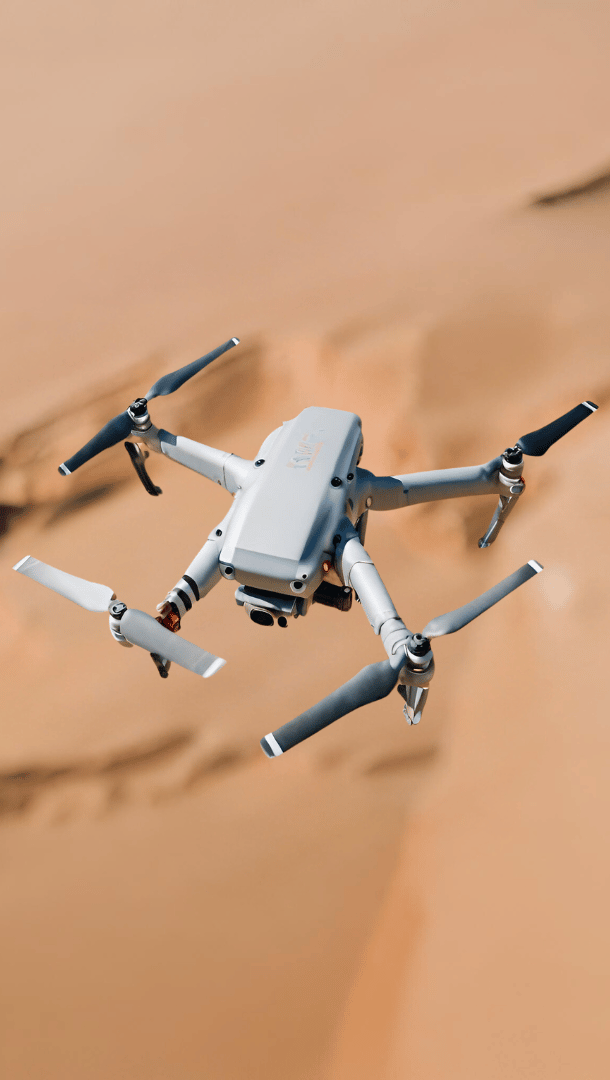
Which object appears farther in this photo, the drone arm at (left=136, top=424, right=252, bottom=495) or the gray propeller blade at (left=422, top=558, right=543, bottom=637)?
the drone arm at (left=136, top=424, right=252, bottom=495)

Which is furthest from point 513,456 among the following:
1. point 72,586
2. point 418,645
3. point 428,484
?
point 72,586

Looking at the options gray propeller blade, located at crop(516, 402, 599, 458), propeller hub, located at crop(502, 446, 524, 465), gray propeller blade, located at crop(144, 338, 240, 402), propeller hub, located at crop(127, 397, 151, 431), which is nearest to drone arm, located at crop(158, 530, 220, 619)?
propeller hub, located at crop(127, 397, 151, 431)

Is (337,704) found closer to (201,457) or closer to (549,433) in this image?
(201,457)

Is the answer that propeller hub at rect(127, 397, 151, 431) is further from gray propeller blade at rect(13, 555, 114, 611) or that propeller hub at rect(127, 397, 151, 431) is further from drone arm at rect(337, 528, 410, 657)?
drone arm at rect(337, 528, 410, 657)

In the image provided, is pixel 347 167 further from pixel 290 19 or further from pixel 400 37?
pixel 290 19

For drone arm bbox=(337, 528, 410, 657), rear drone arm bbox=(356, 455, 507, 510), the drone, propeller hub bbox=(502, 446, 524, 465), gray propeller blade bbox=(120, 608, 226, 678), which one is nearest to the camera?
gray propeller blade bbox=(120, 608, 226, 678)

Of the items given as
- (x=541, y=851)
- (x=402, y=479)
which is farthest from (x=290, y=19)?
(x=541, y=851)
